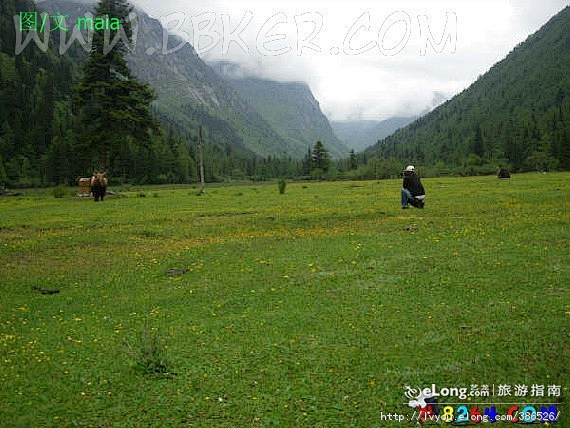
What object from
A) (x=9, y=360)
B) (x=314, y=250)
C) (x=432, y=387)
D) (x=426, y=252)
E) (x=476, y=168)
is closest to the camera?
(x=432, y=387)

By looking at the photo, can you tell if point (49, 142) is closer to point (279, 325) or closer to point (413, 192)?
point (413, 192)

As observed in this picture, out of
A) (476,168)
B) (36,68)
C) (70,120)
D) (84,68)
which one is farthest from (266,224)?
(36,68)

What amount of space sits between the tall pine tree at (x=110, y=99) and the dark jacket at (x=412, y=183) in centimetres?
3040

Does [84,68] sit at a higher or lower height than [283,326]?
higher

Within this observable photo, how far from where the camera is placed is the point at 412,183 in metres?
25.5

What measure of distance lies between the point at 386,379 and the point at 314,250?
9414 millimetres

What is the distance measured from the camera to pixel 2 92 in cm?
15700

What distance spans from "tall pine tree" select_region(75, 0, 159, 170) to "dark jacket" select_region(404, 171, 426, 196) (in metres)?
30.4

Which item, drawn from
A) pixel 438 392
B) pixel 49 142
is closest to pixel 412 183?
pixel 438 392

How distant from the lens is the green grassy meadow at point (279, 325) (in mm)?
6566

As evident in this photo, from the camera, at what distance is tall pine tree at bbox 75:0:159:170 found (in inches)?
1828

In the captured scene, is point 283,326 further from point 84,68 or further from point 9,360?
point 84,68

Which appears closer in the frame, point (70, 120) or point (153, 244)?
point (153, 244)

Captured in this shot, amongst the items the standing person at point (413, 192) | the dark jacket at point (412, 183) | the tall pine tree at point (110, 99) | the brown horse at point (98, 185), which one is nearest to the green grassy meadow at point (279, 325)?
the dark jacket at point (412, 183)
